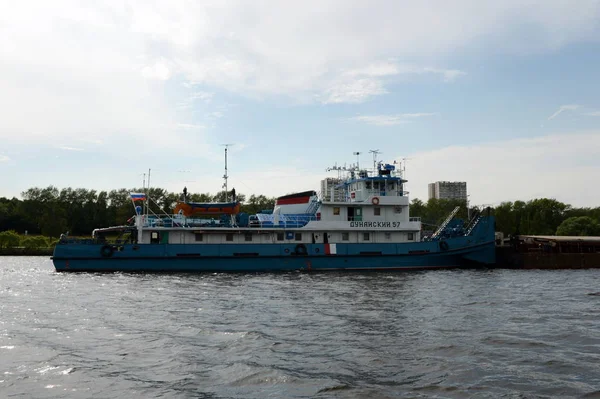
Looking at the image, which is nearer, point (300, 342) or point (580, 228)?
point (300, 342)

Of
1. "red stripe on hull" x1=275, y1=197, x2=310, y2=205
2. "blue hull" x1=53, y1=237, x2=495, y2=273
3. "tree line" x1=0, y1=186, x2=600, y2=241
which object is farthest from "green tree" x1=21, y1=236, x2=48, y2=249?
"red stripe on hull" x1=275, y1=197, x2=310, y2=205

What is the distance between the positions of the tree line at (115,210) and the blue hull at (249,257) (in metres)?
50.9

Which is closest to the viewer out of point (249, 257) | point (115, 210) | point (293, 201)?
point (249, 257)

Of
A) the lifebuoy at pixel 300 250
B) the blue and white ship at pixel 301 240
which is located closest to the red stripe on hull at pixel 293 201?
the blue and white ship at pixel 301 240

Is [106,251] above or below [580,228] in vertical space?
below

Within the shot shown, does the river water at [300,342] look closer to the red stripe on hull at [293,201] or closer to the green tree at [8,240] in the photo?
the red stripe on hull at [293,201]

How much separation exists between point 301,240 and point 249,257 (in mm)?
3837

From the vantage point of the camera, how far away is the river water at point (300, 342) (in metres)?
9.49

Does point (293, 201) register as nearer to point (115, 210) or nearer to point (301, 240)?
point (301, 240)

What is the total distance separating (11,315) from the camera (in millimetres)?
16906

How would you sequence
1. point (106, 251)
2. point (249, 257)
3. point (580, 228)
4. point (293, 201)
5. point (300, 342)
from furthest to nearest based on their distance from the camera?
1. point (580, 228)
2. point (293, 201)
3. point (249, 257)
4. point (106, 251)
5. point (300, 342)

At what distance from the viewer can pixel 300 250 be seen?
32.9 metres

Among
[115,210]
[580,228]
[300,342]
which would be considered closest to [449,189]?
[580,228]

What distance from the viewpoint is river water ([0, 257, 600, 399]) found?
9.49 meters
